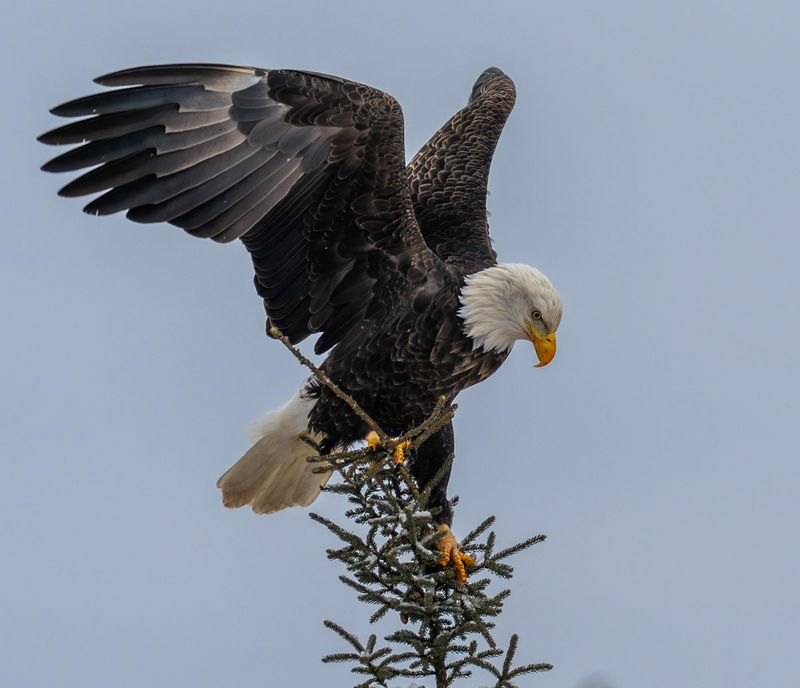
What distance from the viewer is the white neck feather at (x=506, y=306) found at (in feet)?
18.2

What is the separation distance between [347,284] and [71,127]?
4.50ft

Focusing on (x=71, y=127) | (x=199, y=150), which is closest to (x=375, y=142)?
(x=199, y=150)

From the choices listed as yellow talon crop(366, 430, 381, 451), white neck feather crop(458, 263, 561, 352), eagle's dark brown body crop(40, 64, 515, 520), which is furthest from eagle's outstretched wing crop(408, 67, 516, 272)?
yellow talon crop(366, 430, 381, 451)

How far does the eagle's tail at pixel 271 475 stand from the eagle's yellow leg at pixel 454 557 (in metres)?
1.41

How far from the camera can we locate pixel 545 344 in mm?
5559

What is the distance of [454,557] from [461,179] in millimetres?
2766

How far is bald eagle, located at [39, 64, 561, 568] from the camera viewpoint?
17.4 ft

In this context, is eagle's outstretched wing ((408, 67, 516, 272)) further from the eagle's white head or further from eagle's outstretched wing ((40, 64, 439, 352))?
eagle's outstretched wing ((40, 64, 439, 352))

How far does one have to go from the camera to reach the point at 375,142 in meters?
5.49

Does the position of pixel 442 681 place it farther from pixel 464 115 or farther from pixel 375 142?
pixel 464 115

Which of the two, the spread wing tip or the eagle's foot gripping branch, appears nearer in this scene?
the eagle's foot gripping branch

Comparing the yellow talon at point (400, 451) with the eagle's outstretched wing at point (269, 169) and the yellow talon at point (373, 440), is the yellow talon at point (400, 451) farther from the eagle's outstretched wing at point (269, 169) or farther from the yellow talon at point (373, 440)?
the eagle's outstretched wing at point (269, 169)

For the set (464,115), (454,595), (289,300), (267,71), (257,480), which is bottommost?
(454,595)

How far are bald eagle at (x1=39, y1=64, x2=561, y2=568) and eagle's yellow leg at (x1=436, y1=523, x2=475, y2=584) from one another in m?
0.61
